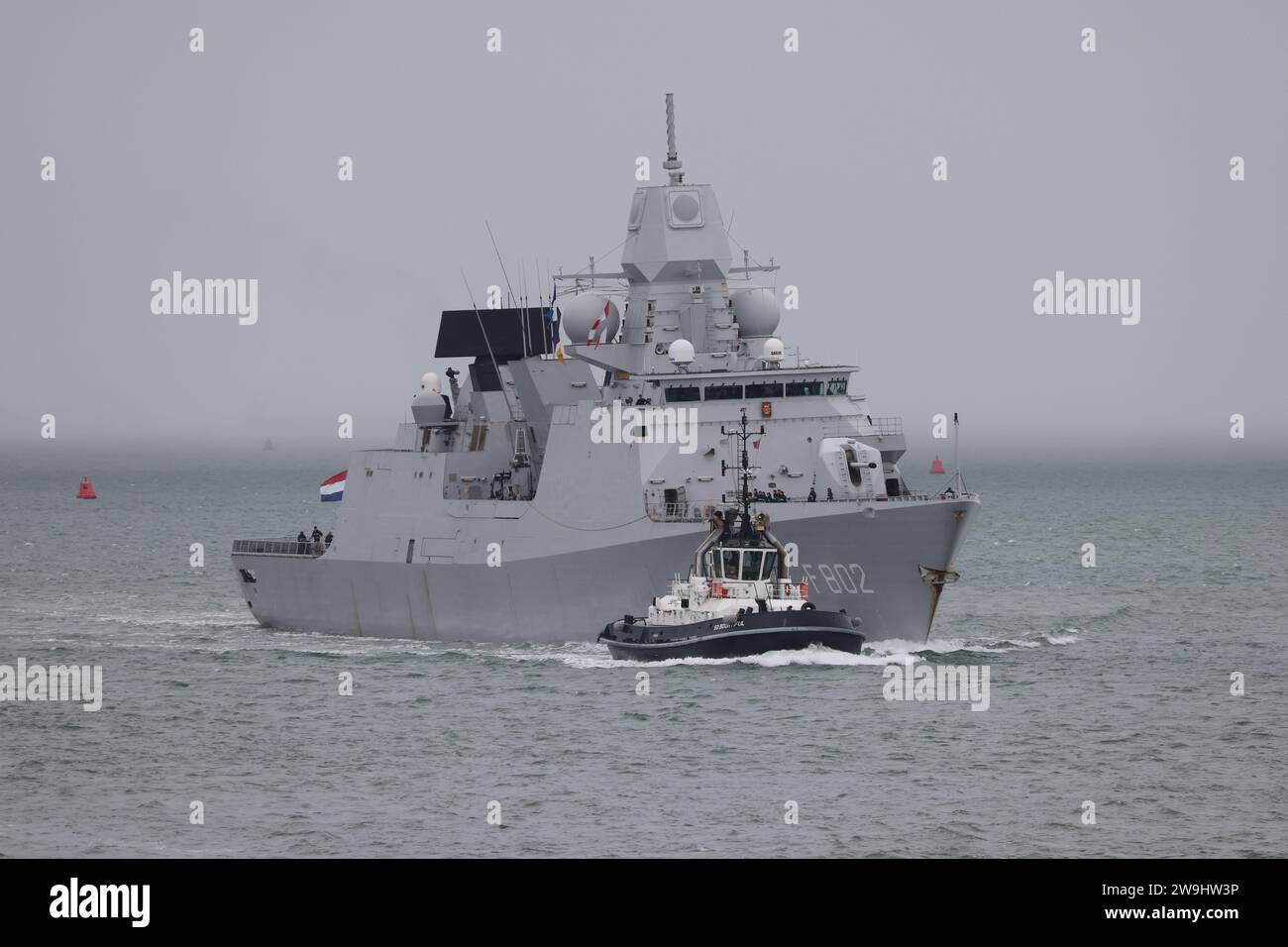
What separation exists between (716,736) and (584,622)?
956 cm

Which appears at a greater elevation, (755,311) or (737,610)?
(755,311)

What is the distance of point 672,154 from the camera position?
46062 millimetres

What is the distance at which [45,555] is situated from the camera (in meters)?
75.6

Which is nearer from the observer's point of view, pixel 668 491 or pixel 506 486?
pixel 668 491

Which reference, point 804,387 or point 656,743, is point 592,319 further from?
point 656,743

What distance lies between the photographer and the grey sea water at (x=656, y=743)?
1031 inches

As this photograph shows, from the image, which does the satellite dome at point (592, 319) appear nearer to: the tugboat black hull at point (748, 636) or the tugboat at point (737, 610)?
the tugboat at point (737, 610)

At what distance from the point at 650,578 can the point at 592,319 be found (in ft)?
26.3

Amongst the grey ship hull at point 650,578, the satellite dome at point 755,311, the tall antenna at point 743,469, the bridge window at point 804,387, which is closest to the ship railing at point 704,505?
the grey ship hull at point 650,578

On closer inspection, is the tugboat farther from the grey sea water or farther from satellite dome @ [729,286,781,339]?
satellite dome @ [729,286,781,339]

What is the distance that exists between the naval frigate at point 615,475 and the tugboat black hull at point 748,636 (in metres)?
1.95

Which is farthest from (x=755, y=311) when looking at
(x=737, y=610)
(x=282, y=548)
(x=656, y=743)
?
(x=656, y=743)
